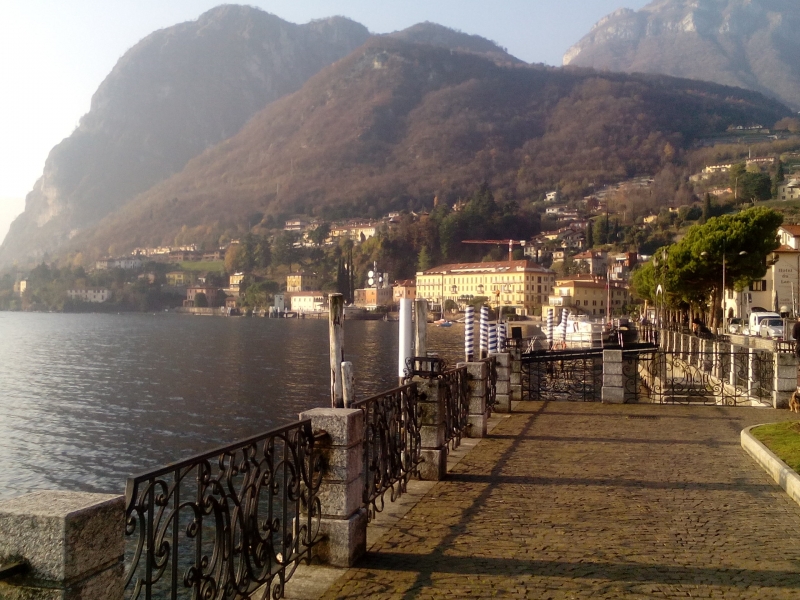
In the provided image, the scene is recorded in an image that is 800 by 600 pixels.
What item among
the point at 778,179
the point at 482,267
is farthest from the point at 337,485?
the point at 778,179

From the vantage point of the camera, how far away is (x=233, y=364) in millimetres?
53250

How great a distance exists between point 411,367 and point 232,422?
21.2 m

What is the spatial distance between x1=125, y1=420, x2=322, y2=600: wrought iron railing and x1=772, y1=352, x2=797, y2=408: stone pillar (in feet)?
43.1

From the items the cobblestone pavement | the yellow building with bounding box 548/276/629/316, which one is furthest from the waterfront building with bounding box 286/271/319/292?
the cobblestone pavement

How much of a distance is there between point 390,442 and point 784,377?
11.8 meters

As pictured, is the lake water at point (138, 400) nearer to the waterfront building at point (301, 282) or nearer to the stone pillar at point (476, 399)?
the stone pillar at point (476, 399)

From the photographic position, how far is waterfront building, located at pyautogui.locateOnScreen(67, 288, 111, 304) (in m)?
186

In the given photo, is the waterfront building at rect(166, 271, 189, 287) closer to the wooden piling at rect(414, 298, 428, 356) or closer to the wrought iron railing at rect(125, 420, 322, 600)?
the wooden piling at rect(414, 298, 428, 356)

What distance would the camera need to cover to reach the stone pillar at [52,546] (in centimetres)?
290

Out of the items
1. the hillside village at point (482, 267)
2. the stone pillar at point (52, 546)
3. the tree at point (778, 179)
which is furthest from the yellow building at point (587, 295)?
the stone pillar at point (52, 546)

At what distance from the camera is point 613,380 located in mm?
16828

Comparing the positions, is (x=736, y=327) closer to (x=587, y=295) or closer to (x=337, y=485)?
(x=337, y=485)

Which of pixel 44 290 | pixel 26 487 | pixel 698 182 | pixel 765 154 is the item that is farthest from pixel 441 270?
pixel 26 487

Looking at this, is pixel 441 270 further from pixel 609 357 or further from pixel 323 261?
pixel 609 357
